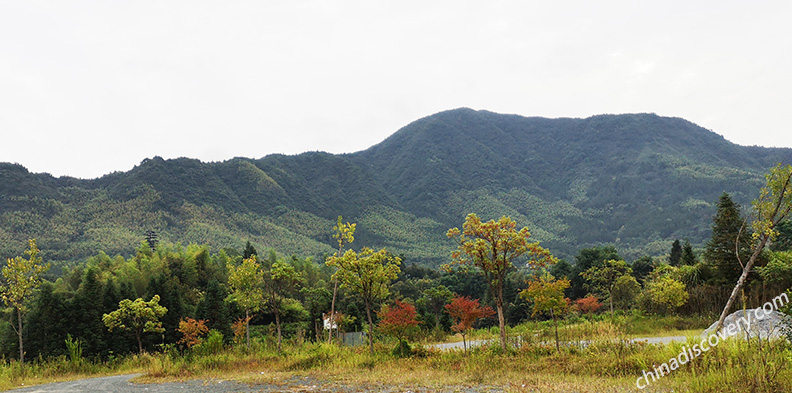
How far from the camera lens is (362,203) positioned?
161875 millimetres

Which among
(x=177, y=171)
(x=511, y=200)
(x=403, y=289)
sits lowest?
(x=403, y=289)

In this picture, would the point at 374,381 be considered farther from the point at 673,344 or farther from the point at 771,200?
the point at 771,200

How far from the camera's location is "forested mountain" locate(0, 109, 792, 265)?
91125mm

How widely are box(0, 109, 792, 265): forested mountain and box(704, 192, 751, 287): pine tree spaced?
77384 millimetres

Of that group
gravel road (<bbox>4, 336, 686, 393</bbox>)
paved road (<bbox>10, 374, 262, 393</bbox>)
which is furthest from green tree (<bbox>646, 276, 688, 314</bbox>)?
paved road (<bbox>10, 374, 262, 393</bbox>)

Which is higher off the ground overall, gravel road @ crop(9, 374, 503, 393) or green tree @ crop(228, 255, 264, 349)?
green tree @ crop(228, 255, 264, 349)

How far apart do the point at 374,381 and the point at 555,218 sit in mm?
153043

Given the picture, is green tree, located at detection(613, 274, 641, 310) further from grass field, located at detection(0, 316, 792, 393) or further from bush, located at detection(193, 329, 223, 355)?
bush, located at detection(193, 329, 223, 355)

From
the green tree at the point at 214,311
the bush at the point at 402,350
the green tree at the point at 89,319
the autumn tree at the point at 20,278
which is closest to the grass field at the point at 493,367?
the bush at the point at 402,350

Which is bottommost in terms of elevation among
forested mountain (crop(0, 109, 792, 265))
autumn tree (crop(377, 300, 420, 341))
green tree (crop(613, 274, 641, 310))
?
green tree (crop(613, 274, 641, 310))

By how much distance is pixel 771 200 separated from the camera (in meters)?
14.0

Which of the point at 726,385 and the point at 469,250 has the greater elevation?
the point at 469,250

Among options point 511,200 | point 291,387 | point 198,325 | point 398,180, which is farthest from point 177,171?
point 291,387

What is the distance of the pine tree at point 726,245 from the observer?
21984 millimetres
